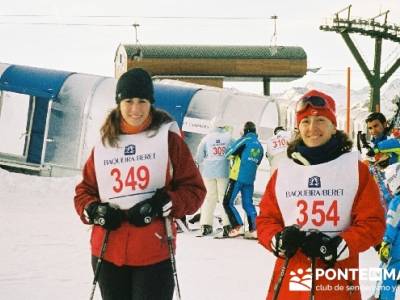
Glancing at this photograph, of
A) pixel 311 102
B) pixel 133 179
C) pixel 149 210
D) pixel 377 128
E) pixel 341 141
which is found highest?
pixel 377 128

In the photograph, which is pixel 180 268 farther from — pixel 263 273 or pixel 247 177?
pixel 247 177

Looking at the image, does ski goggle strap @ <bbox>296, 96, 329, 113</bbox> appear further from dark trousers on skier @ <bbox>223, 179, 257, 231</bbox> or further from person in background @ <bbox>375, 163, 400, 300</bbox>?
dark trousers on skier @ <bbox>223, 179, 257, 231</bbox>

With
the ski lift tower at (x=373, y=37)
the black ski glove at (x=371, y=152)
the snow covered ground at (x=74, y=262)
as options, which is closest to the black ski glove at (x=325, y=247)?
the snow covered ground at (x=74, y=262)

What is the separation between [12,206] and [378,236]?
32.3 ft

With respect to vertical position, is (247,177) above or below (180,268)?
above

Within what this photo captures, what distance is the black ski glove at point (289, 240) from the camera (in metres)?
2.77

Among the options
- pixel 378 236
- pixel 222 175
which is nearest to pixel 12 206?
pixel 222 175

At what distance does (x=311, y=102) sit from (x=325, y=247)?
62 cm

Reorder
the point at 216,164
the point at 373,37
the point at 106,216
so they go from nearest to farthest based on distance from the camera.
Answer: the point at 106,216 → the point at 216,164 → the point at 373,37

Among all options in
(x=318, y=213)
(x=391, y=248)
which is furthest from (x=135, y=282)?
(x=391, y=248)

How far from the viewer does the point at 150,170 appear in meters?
3.31

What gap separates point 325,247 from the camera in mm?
2742

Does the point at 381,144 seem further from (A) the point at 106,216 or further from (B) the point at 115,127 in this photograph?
(A) the point at 106,216

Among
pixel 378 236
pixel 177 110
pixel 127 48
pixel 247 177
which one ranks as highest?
pixel 127 48
